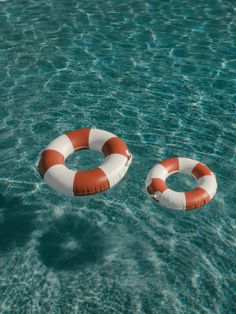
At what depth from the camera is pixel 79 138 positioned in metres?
8.94

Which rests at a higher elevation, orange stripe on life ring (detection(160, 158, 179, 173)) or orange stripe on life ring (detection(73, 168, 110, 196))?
orange stripe on life ring (detection(73, 168, 110, 196))

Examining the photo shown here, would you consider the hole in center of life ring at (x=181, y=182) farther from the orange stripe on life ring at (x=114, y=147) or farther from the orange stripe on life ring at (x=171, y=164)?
the orange stripe on life ring at (x=114, y=147)

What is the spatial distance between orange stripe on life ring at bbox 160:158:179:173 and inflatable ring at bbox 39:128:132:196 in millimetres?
736

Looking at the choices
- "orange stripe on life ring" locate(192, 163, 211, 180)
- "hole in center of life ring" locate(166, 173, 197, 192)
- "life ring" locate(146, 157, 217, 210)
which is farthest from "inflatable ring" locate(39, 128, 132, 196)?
"orange stripe on life ring" locate(192, 163, 211, 180)

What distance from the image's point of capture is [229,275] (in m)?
7.16

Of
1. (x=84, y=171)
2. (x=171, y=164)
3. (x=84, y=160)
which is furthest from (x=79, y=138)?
(x=171, y=164)

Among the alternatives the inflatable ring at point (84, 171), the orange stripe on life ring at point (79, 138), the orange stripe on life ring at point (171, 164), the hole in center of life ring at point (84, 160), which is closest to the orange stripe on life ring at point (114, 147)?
the inflatable ring at point (84, 171)

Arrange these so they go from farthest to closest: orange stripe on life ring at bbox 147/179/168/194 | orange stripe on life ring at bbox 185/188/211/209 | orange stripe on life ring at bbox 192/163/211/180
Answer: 1. orange stripe on life ring at bbox 192/163/211/180
2. orange stripe on life ring at bbox 147/179/168/194
3. orange stripe on life ring at bbox 185/188/211/209

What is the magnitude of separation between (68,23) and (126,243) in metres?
9.69

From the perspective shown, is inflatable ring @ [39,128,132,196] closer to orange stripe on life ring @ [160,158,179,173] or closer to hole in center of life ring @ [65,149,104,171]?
hole in center of life ring @ [65,149,104,171]

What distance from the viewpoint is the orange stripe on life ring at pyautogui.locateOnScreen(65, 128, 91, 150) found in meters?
8.91

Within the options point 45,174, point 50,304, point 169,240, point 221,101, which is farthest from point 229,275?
point 221,101

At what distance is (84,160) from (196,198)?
9.29ft

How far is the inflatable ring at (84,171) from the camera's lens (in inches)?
312
